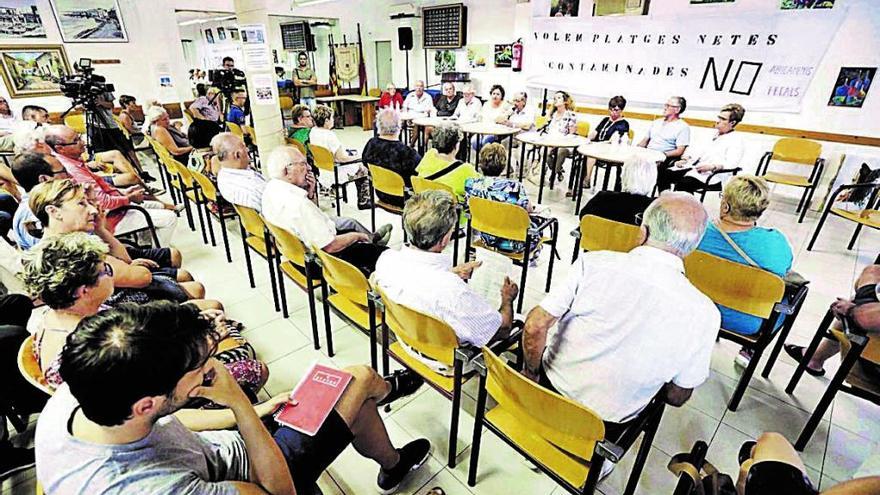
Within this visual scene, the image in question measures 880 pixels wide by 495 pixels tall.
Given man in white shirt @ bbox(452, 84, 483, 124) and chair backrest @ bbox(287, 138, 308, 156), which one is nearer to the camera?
→ chair backrest @ bbox(287, 138, 308, 156)

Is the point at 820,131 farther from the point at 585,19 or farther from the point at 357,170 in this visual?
the point at 357,170

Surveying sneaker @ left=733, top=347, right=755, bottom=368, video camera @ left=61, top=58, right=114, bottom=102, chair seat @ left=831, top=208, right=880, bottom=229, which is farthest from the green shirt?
video camera @ left=61, top=58, right=114, bottom=102

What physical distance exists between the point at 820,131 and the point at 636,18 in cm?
273

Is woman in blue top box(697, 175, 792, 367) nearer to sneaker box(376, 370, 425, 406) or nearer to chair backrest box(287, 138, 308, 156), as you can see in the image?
sneaker box(376, 370, 425, 406)

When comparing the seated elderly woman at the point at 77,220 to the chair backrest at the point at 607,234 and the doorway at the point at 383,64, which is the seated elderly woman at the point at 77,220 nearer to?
the chair backrest at the point at 607,234

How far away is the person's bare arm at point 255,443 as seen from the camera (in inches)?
38.7

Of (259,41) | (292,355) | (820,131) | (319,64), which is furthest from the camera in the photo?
(319,64)

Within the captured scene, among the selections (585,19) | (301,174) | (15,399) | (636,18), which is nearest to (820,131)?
(636,18)

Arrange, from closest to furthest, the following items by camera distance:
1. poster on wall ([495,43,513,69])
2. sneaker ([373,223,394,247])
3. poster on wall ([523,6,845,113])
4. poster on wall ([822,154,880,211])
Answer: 1. sneaker ([373,223,394,247])
2. poster on wall ([822,154,880,211])
3. poster on wall ([523,6,845,113])
4. poster on wall ([495,43,513,69])

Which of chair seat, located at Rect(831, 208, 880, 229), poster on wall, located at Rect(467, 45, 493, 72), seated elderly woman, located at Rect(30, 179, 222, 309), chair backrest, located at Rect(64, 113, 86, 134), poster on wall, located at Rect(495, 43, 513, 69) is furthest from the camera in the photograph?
poster on wall, located at Rect(467, 45, 493, 72)

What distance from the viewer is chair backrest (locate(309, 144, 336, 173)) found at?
3943 mm

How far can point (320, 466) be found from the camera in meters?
1.24

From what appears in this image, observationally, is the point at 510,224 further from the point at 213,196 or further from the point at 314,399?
the point at 213,196

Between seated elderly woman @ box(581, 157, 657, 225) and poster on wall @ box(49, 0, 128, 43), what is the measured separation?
8.30 m
